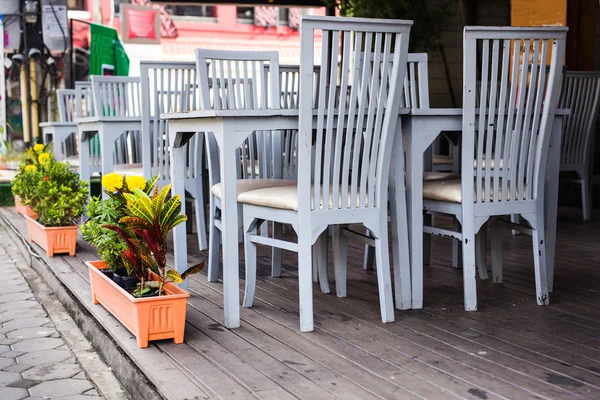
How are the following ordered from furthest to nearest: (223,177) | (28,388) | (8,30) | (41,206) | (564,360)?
1. (8,30)
2. (41,206)
3. (223,177)
4. (28,388)
5. (564,360)

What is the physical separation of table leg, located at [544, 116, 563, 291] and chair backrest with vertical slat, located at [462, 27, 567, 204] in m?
0.21

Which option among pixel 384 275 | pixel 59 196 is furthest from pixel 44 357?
pixel 59 196

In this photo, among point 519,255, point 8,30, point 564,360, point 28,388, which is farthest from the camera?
point 8,30

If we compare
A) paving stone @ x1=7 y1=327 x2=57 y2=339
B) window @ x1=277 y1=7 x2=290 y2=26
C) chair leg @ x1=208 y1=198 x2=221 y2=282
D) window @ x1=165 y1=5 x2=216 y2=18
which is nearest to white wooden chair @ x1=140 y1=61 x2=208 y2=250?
chair leg @ x1=208 y1=198 x2=221 y2=282

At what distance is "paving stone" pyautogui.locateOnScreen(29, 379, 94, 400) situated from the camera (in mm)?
2480

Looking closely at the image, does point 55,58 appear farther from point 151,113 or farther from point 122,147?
point 151,113

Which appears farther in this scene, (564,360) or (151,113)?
(151,113)

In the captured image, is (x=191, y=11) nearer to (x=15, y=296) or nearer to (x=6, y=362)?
(x=15, y=296)

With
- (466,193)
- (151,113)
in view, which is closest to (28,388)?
(466,193)

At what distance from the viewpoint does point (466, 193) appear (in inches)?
114

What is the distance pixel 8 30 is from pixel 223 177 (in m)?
6.03

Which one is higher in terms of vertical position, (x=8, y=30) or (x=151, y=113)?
(x=8, y=30)

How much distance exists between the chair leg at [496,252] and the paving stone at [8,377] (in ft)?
6.47

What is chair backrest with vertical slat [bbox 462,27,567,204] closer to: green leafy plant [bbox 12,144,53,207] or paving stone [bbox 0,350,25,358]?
paving stone [bbox 0,350,25,358]
